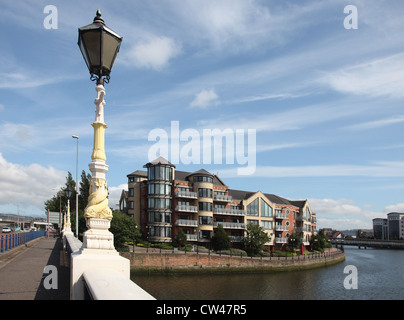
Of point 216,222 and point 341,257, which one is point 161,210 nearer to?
point 216,222

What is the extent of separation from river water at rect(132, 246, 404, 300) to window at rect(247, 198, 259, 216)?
14.3m

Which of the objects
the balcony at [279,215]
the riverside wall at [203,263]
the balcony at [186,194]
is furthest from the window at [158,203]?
the balcony at [279,215]

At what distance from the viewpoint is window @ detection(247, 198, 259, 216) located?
62213 millimetres

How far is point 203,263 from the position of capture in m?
46.9

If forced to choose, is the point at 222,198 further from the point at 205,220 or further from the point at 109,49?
the point at 109,49

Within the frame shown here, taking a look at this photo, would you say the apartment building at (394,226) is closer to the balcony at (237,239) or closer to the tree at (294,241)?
the tree at (294,241)

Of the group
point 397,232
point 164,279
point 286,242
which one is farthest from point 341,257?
point 397,232

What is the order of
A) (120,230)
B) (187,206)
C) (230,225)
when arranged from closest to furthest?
(120,230) → (187,206) → (230,225)

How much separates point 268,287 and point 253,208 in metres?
24.3

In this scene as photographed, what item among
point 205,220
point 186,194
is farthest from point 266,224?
point 186,194

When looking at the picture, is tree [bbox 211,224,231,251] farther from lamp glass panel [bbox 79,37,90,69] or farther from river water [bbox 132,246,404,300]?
lamp glass panel [bbox 79,37,90,69]

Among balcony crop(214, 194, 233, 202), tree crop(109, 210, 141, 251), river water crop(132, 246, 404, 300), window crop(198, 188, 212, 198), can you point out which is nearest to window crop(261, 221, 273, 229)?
balcony crop(214, 194, 233, 202)

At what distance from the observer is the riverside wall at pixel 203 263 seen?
43.1 metres
